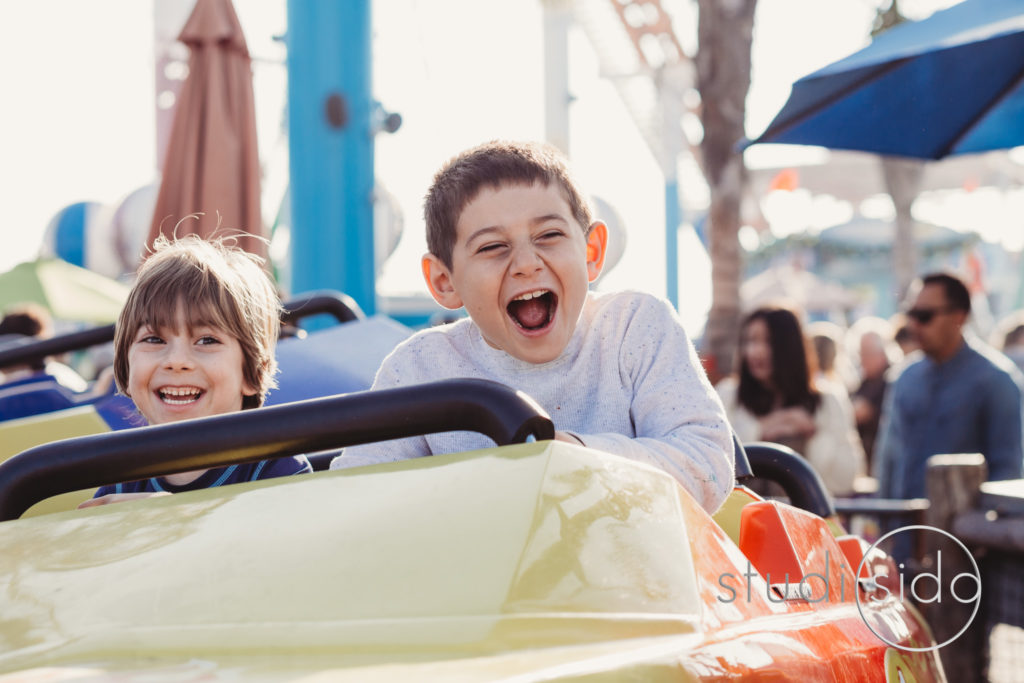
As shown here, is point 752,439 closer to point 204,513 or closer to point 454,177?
point 454,177

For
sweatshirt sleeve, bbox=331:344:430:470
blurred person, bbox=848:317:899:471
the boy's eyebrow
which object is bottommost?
blurred person, bbox=848:317:899:471

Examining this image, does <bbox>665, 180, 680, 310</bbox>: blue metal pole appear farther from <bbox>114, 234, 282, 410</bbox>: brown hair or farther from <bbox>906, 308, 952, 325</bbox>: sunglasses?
<bbox>114, 234, 282, 410</bbox>: brown hair

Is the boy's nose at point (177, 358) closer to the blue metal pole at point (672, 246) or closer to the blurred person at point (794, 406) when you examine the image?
the blurred person at point (794, 406)

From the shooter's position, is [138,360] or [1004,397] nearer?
[138,360]

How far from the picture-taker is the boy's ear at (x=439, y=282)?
203 centimetres

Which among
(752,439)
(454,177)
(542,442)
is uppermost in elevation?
(454,177)

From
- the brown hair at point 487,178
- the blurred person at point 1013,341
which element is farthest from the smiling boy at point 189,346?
the blurred person at point 1013,341

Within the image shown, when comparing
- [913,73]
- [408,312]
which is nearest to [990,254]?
[408,312]

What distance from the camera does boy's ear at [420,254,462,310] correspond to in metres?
2.03

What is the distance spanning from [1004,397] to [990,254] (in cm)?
3323

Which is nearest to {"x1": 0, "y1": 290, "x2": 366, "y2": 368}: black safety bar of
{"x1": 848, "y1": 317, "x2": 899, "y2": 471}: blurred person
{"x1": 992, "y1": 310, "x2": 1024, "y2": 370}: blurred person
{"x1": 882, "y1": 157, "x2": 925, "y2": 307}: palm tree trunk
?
{"x1": 848, "y1": 317, "x2": 899, "y2": 471}: blurred person

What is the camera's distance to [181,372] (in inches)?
87.0

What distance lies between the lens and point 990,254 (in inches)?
1387

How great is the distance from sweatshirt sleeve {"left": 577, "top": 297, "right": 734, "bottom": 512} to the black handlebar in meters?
0.29
